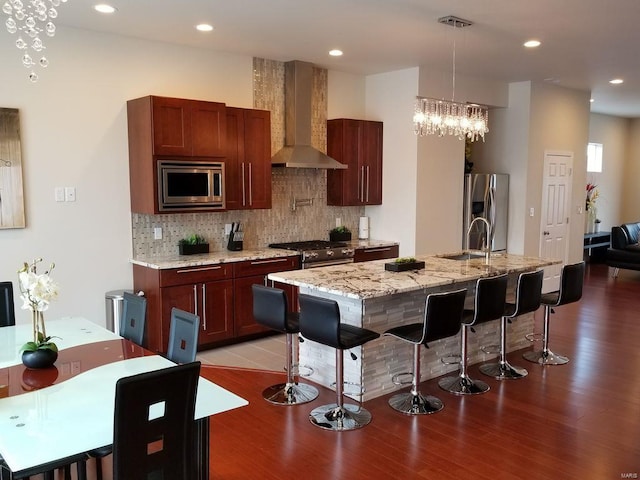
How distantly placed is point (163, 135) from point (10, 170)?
4.28ft

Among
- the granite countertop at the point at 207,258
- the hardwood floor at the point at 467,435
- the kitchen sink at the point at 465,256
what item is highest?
the kitchen sink at the point at 465,256

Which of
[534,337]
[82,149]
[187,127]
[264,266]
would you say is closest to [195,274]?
[264,266]

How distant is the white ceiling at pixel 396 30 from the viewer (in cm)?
433

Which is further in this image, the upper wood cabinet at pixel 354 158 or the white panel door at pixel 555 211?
the white panel door at pixel 555 211

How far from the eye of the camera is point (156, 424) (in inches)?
77.8

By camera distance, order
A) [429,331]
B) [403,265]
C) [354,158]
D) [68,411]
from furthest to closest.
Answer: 1. [354,158]
2. [403,265]
3. [429,331]
4. [68,411]

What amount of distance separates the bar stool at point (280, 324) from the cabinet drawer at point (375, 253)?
244 cm

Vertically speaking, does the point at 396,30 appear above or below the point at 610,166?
above

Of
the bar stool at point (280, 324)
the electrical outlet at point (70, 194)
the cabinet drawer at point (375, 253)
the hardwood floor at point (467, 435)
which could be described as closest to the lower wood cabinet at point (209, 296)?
the hardwood floor at point (467, 435)

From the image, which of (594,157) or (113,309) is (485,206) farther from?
(594,157)

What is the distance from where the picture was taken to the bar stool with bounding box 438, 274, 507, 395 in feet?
13.9

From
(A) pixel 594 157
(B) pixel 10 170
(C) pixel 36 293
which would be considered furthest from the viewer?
(A) pixel 594 157

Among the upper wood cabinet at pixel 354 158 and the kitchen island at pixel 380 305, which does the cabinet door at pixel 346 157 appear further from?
the kitchen island at pixel 380 305

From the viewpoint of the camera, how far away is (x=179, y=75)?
5.65 m
